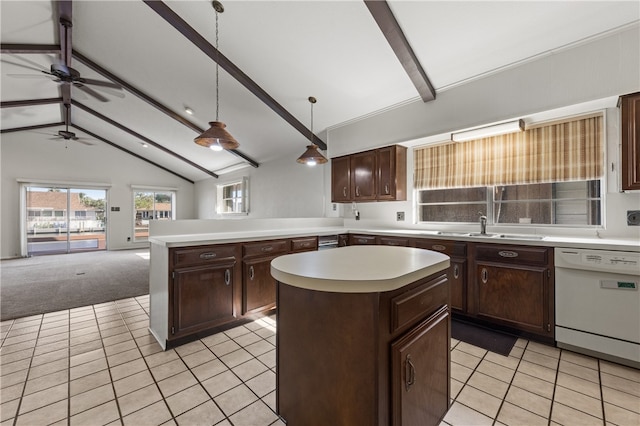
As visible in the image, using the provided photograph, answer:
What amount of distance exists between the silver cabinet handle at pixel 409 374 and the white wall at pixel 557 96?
2.63 meters

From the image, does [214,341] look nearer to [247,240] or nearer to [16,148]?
[247,240]

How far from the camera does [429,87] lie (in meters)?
3.01

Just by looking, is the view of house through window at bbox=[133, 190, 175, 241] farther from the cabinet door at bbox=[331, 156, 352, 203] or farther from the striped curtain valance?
the striped curtain valance

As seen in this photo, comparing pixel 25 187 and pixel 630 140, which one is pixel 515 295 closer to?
pixel 630 140

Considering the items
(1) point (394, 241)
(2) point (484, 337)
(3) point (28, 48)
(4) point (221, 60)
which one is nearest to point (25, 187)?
(3) point (28, 48)

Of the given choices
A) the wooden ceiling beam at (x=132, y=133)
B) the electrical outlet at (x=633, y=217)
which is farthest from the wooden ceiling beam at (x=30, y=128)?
the electrical outlet at (x=633, y=217)

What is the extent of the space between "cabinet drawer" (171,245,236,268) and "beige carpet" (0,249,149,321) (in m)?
2.22

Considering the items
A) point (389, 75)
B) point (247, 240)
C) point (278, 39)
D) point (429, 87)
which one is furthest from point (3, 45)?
point (429, 87)

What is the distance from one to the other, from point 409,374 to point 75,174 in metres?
10.1

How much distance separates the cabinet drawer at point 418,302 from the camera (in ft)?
3.41

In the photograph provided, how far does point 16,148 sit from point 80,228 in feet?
8.12

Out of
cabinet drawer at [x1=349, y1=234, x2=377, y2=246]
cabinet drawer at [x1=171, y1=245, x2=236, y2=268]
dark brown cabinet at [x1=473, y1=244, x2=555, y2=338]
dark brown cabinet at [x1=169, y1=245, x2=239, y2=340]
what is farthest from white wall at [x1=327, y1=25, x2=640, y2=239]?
dark brown cabinet at [x1=169, y1=245, x2=239, y2=340]

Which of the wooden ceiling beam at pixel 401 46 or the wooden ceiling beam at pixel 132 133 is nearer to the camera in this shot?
the wooden ceiling beam at pixel 401 46

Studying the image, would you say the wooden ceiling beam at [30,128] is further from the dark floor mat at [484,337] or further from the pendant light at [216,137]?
the dark floor mat at [484,337]
